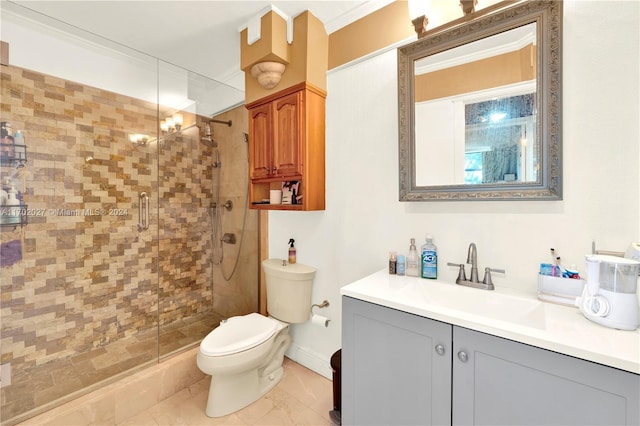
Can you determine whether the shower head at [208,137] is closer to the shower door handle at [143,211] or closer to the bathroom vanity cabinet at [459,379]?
the shower door handle at [143,211]

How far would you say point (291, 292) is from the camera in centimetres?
193

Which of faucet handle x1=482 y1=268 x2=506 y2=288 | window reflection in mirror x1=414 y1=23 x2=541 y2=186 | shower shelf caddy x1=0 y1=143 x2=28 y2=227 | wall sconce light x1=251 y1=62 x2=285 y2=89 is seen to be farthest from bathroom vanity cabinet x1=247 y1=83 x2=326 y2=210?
shower shelf caddy x1=0 y1=143 x2=28 y2=227

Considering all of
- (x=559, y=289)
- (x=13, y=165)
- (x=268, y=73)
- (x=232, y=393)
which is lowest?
(x=232, y=393)

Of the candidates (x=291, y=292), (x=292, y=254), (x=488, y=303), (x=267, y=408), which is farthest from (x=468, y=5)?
(x=267, y=408)

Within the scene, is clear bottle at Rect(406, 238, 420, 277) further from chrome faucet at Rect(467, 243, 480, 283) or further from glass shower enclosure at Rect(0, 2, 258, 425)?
glass shower enclosure at Rect(0, 2, 258, 425)

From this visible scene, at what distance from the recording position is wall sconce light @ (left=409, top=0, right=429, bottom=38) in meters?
1.38

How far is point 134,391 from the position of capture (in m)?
1.64

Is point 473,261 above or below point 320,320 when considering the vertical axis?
above

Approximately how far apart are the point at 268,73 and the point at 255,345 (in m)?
1.78

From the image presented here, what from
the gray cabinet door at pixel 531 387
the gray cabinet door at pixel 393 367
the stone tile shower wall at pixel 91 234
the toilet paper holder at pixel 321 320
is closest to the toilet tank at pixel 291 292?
the toilet paper holder at pixel 321 320

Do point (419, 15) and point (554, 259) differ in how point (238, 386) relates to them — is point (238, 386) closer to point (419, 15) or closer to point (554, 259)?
point (554, 259)

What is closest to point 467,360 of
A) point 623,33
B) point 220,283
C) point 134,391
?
point 623,33

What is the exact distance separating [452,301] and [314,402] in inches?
44.4

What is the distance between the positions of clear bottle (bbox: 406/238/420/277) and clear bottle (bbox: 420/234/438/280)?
30 millimetres
